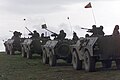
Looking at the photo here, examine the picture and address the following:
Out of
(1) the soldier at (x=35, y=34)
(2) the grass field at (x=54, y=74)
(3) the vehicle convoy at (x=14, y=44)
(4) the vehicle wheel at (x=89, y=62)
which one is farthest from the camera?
(3) the vehicle convoy at (x=14, y=44)

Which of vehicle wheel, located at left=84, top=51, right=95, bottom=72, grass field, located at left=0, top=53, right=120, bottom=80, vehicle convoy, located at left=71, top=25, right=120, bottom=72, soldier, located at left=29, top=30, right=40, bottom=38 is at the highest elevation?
soldier, located at left=29, top=30, right=40, bottom=38

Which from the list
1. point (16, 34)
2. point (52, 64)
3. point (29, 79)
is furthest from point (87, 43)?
point (16, 34)

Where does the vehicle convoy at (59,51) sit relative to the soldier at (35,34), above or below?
below

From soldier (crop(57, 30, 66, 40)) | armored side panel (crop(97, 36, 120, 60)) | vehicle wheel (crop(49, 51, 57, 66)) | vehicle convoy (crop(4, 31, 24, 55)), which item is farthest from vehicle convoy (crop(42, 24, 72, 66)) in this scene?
vehicle convoy (crop(4, 31, 24, 55))

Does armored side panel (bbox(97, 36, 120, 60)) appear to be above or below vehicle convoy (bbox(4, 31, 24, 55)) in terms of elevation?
below

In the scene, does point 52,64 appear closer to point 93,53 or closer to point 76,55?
point 76,55

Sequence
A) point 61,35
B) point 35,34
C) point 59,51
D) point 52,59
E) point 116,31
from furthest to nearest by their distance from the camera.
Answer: point 35,34
point 61,35
point 52,59
point 59,51
point 116,31

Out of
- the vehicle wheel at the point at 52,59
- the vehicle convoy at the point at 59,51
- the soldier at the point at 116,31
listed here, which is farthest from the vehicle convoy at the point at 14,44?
the soldier at the point at 116,31

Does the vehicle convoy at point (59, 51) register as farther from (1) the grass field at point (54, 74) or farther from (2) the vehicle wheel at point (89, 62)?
(2) the vehicle wheel at point (89, 62)

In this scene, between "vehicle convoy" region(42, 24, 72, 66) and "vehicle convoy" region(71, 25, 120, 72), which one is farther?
"vehicle convoy" region(42, 24, 72, 66)

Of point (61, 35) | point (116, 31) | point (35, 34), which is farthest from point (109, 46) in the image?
point (35, 34)

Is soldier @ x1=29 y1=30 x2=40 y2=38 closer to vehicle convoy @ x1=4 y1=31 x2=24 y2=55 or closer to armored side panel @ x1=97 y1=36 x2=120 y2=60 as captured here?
vehicle convoy @ x1=4 y1=31 x2=24 y2=55

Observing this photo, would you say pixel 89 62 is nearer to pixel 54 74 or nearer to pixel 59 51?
pixel 54 74

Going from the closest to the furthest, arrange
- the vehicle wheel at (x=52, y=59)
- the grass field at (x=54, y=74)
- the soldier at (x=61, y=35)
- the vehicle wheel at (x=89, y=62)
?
1. the grass field at (x=54, y=74)
2. the vehicle wheel at (x=89, y=62)
3. the vehicle wheel at (x=52, y=59)
4. the soldier at (x=61, y=35)
